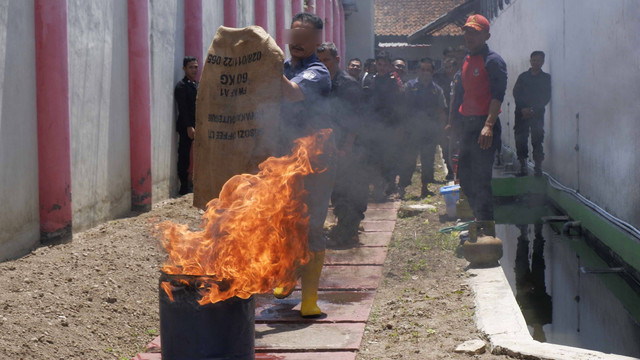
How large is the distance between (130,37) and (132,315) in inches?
170

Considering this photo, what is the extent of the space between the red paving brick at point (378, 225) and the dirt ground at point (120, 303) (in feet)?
6.08

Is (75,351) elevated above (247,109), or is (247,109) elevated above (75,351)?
(247,109)

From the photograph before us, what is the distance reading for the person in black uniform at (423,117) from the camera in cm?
1358

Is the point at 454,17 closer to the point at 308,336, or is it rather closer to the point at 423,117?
the point at 423,117

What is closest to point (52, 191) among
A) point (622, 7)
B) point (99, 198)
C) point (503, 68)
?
point (99, 198)

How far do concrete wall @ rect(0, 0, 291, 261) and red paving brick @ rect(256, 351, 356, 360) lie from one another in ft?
8.63

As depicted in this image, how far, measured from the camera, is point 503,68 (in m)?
7.53

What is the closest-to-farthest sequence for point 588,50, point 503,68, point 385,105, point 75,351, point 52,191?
point 75,351 → point 52,191 → point 503,68 → point 588,50 → point 385,105

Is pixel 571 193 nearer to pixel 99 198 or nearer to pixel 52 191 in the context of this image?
pixel 99 198

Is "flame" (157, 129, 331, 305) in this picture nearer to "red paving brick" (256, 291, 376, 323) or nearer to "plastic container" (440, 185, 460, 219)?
"red paving brick" (256, 291, 376, 323)

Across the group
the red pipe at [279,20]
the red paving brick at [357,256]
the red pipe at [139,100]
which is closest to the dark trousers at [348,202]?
the red paving brick at [357,256]

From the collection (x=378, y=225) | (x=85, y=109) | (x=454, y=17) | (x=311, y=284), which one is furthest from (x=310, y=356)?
(x=454, y=17)

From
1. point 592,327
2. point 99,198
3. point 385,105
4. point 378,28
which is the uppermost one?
point 378,28

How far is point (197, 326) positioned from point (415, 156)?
33.5 feet
